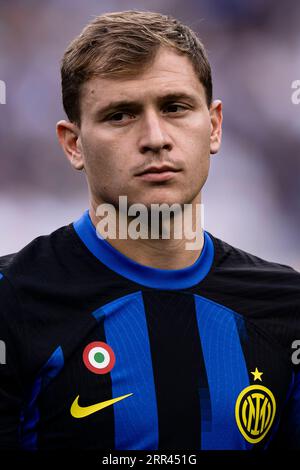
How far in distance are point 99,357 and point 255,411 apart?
435mm

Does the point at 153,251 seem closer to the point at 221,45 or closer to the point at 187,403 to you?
the point at 187,403

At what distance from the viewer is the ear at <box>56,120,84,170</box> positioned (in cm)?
225

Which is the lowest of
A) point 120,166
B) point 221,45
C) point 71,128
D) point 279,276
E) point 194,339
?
point 194,339

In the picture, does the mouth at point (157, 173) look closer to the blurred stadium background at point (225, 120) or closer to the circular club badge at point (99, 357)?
the circular club badge at point (99, 357)

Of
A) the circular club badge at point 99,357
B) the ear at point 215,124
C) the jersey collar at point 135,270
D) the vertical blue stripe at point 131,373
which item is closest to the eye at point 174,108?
the ear at point 215,124

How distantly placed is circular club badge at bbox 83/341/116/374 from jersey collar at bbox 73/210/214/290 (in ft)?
0.69

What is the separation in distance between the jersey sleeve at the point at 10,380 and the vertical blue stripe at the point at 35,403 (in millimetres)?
28

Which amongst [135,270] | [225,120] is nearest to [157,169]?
[135,270]

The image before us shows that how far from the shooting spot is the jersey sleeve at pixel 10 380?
1943mm

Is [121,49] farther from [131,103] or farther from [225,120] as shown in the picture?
[225,120]

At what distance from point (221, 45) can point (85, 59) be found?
3041 millimetres

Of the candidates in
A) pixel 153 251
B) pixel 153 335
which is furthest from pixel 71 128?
pixel 153 335

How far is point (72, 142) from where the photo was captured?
7.52 ft

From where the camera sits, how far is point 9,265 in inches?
84.5
